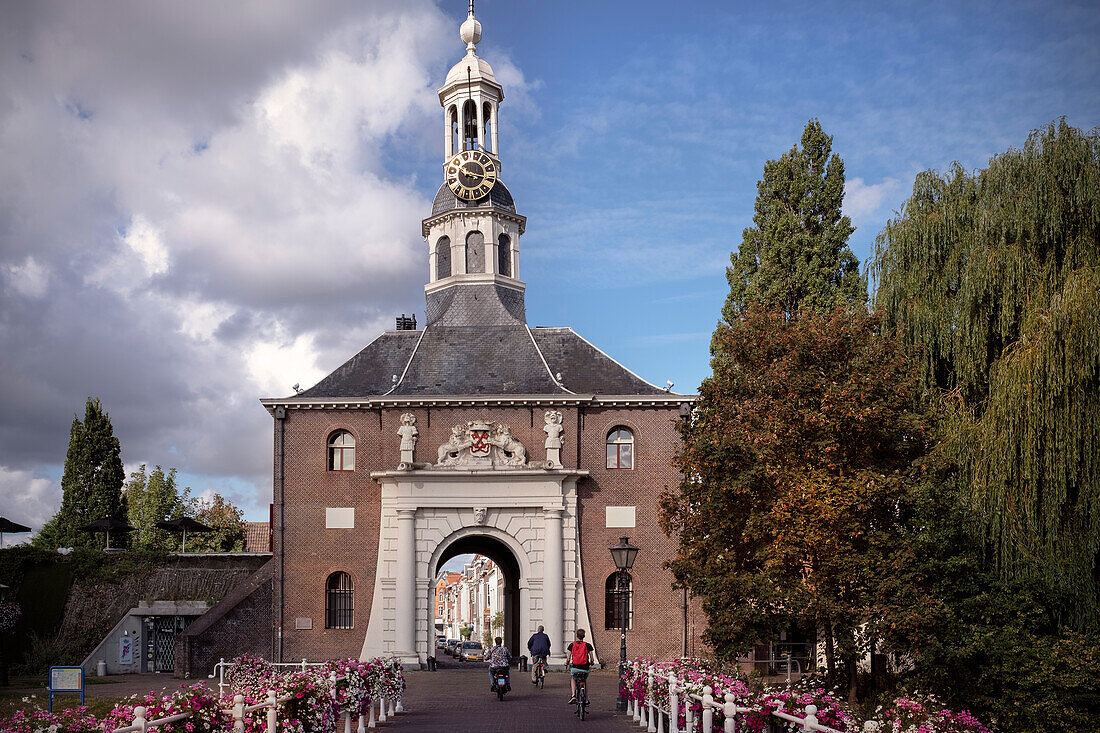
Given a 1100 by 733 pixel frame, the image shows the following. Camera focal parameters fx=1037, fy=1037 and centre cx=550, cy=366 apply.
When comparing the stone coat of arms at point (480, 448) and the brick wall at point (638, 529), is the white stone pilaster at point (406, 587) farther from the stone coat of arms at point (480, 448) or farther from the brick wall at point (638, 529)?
the brick wall at point (638, 529)

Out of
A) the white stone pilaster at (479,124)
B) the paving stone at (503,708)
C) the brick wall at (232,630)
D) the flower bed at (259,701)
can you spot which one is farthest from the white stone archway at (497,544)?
the white stone pilaster at (479,124)

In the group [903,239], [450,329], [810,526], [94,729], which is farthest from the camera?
[450,329]

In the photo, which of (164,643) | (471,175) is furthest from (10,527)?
(471,175)

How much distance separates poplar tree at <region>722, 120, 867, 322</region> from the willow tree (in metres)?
9.18

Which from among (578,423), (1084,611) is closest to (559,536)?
(578,423)

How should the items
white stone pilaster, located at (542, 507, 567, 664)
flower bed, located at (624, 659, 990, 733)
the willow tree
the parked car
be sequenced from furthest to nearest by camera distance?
the parked car → white stone pilaster, located at (542, 507, 567, 664) → the willow tree → flower bed, located at (624, 659, 990, 733)

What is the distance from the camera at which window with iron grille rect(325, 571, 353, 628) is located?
36.3 meters

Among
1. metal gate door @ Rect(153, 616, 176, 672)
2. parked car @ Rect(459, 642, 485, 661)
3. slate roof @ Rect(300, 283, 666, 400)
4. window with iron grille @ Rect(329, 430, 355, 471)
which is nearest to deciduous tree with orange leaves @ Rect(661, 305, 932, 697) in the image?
slate roof @ Rect(300, 283, 666, 400)

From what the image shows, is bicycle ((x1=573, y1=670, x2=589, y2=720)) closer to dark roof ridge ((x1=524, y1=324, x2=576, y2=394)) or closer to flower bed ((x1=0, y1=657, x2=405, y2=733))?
flower bed ((x1=0, y1=657, x2=405, y2=733))

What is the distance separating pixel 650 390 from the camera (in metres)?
38.0

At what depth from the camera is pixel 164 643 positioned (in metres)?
38.1

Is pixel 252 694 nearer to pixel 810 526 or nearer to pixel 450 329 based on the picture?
pixel 810 526

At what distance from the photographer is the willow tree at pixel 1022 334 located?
19969 millimetres

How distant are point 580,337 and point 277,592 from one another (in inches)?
582
